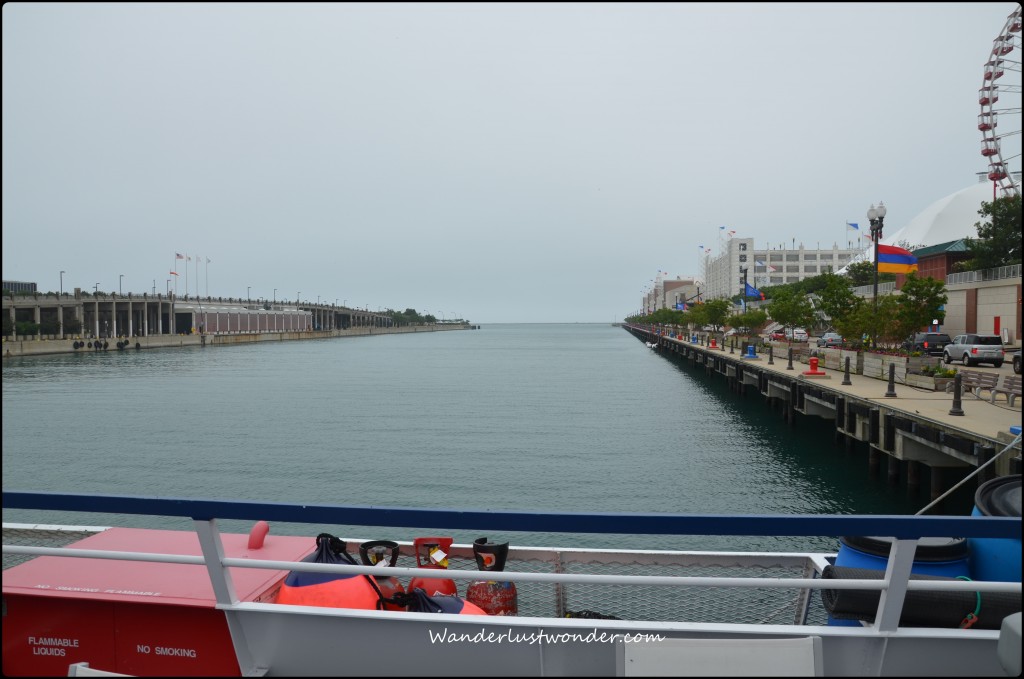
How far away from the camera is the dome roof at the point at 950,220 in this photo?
12256 cm

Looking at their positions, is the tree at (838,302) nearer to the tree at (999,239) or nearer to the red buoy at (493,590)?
the red buoy at (493,590)

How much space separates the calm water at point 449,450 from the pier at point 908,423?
0.84 m

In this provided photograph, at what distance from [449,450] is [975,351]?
23.0 metres

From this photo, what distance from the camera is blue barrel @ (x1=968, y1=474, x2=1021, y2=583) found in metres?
3.42

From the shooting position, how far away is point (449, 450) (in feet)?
83.0

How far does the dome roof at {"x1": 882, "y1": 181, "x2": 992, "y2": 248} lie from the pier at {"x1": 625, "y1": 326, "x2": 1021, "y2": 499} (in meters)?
110

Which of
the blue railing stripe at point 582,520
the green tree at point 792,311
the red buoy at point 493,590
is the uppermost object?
the green tree at point 792,311

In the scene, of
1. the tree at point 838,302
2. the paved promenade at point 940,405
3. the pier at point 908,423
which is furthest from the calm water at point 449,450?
the tree at point 838,302

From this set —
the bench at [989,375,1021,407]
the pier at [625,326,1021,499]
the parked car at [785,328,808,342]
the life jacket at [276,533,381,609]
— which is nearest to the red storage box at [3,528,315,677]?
the life jacket at [276,533,381,609]

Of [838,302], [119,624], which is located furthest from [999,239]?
[119,624]

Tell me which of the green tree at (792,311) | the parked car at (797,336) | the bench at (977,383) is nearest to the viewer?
the bench at (977,383)

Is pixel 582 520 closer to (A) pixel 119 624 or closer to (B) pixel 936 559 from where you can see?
(B) pixel 936 559

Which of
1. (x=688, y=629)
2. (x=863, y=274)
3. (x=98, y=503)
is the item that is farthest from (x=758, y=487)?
(x=863, y=274)

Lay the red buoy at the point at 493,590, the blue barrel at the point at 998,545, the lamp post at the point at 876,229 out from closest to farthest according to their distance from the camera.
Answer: the blue barrel at the point at 998,545 < the red buoy at the point at 493,590 < the lamp post at the point at 876,229
